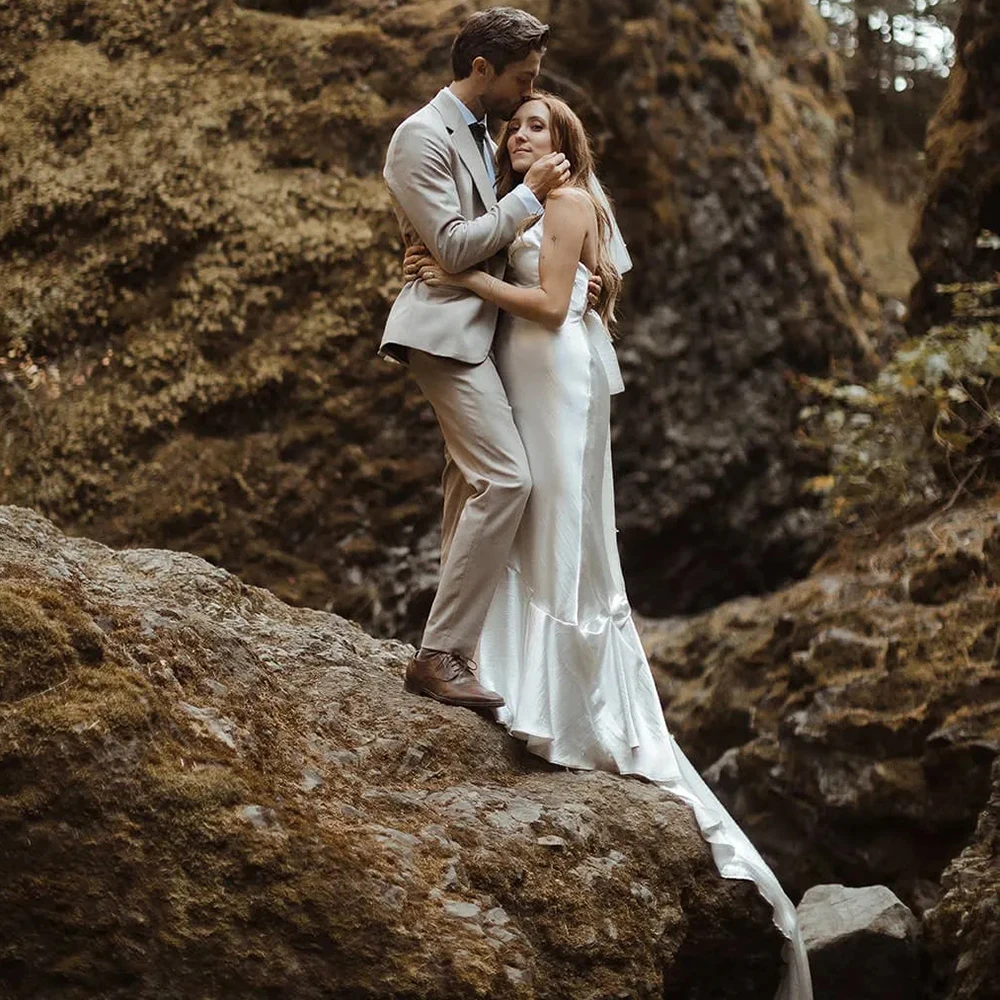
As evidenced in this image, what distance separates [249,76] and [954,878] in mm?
7213

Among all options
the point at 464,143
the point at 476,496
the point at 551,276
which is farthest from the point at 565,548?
the point at 464,143

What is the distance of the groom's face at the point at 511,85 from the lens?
5457 mm

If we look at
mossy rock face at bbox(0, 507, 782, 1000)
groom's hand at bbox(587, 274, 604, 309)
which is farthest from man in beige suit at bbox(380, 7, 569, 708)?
groom's hand at bbox(587, 274, 604, 309)

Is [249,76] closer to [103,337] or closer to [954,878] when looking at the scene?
[103,337]

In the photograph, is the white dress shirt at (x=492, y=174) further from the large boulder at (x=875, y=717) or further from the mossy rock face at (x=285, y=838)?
the large boulder at (x=875, y=717)

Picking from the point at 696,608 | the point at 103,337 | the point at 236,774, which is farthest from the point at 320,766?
the point at 696,608

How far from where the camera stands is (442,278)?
5.38 m

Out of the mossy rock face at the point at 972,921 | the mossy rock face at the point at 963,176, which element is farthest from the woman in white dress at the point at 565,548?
the mossy rock face at the point at 963,176

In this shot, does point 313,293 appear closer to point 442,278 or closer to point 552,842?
point 442,278

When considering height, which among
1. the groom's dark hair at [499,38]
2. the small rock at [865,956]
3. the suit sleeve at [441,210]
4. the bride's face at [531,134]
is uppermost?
the groom's dark hair at [499,38]

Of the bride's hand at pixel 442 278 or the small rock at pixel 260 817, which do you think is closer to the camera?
the small rock at pixel 260 817

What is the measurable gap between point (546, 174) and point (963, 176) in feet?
17.6

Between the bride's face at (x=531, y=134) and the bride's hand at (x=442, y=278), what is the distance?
0.56 meters

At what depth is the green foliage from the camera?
888cm
